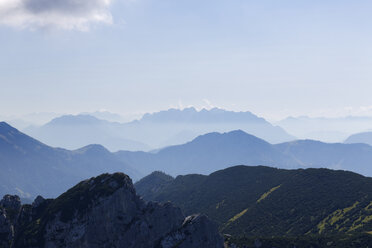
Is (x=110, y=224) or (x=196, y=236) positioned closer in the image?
(x=196, y=236)

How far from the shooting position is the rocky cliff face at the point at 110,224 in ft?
450

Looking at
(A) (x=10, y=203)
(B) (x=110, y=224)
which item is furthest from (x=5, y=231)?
(B) (x=110, y=224)

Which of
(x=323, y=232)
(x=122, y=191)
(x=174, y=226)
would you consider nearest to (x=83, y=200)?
(x=122, y=191)

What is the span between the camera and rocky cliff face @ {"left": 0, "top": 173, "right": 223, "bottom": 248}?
137250 millimetres

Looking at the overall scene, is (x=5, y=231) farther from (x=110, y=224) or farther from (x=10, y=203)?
(x=110, y=224)

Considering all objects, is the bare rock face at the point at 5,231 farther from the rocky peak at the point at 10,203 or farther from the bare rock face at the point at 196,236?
the bare rock face at the point at 196,236

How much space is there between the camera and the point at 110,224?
460 feet

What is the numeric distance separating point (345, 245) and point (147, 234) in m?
74.0

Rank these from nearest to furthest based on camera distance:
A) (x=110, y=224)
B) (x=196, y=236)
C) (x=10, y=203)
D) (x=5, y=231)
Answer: (x=196, y=236), (x=110, y=224), (x=5, y=231), (x=10, y=203)

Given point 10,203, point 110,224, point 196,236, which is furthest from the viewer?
point 10,203

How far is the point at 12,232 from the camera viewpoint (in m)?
158

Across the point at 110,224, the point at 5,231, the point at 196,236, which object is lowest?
the point at 196,236

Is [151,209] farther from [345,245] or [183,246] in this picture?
[345,245]

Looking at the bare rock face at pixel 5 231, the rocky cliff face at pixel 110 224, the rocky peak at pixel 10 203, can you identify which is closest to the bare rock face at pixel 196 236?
the rocky cliff face at pixel 110 224
